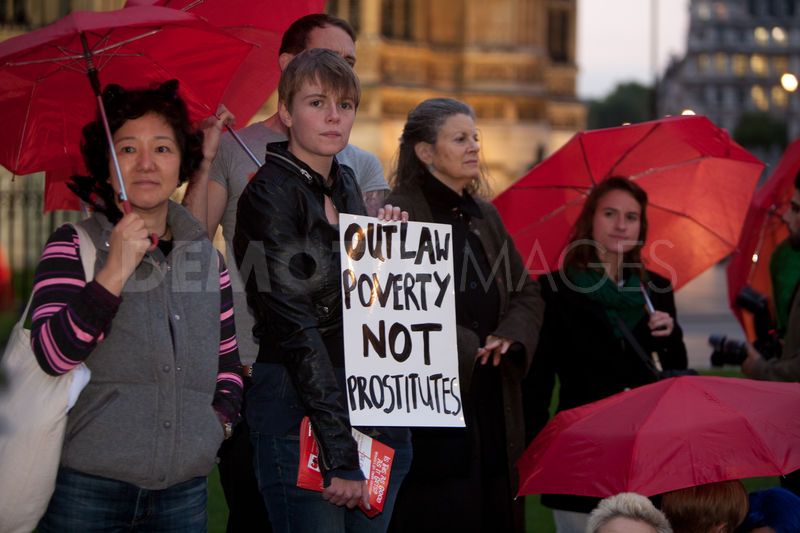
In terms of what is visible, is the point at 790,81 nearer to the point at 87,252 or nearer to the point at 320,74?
the point at 320,74

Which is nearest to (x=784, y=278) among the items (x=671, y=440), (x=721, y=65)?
(x=671, y=440)

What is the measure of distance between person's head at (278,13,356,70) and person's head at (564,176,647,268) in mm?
1375

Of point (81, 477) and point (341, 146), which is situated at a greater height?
point (341, 146)

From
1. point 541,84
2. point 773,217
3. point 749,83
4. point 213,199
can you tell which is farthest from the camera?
point 749,83

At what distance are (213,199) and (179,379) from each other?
128cm

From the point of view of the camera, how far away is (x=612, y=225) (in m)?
5.91

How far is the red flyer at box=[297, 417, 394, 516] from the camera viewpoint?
13.3ft

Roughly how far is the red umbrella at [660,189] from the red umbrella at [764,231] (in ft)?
2.19

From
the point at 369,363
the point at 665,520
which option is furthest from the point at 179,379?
the point at 665,520

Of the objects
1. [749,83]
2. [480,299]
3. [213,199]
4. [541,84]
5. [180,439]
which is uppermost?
[749,83]

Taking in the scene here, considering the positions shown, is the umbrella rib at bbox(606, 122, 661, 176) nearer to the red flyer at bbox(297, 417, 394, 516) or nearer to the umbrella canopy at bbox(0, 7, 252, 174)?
the umbrella canopy at bbox(0, 7, 252, 174)

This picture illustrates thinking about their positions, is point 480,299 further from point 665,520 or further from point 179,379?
point 179,379

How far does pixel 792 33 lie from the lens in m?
130

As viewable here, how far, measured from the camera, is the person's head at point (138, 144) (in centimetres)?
395
